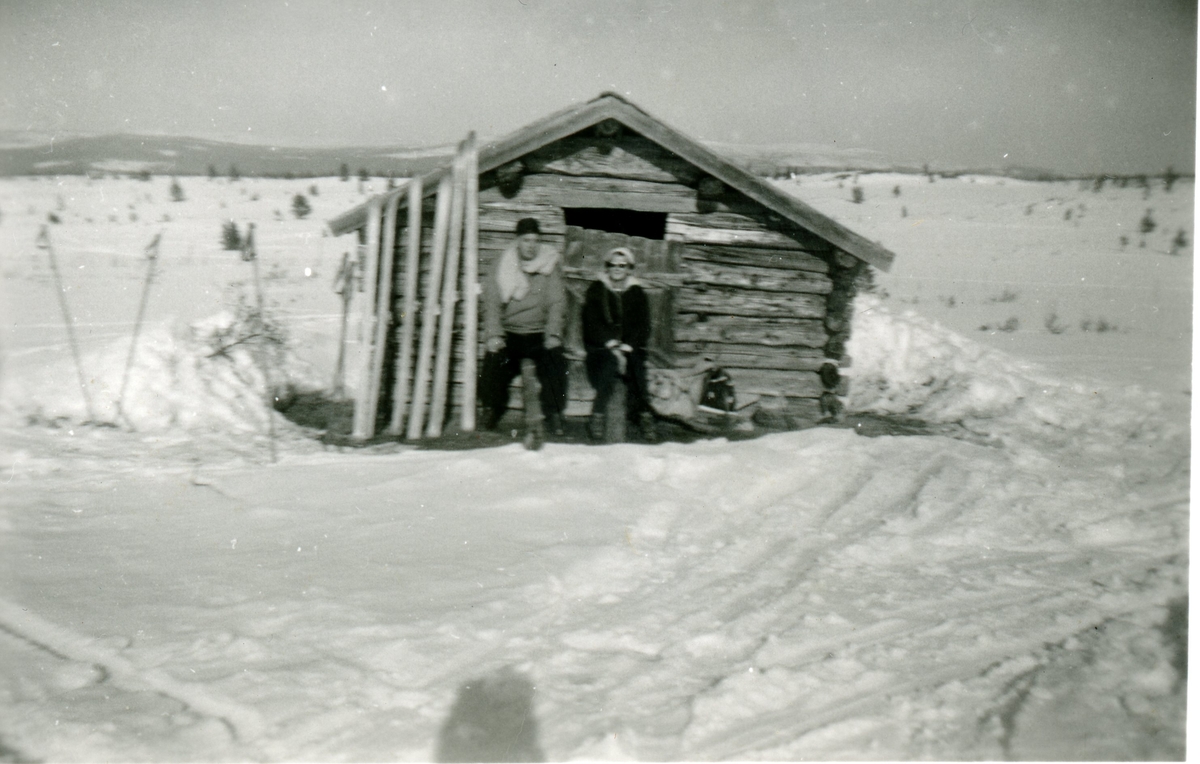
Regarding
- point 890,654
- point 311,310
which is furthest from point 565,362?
point 311,310

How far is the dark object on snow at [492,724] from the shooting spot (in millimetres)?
2840

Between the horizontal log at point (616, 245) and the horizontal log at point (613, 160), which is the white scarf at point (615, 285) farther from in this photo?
the horizontal log at point (613, 160)

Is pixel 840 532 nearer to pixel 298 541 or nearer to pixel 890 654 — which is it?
pixel 890 654

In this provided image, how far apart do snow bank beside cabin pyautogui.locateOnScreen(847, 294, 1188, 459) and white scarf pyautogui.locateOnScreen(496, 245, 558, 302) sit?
400cm

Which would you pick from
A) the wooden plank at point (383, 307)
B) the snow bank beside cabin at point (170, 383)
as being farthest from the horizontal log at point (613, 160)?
the snow bank beside cabin at point (170, 383)

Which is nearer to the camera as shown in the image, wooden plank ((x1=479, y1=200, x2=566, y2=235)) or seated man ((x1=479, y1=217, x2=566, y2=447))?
seated man ((x1=479, y1=217, x2=566, y2=447))

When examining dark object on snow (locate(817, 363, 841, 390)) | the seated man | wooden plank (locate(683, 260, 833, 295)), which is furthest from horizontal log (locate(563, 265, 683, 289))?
dark object on snow (locate(817, 363, 841, 390))

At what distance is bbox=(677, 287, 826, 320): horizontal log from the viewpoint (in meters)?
7.55

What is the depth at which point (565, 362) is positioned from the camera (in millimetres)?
7164

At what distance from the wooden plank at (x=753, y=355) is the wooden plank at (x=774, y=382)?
53mm

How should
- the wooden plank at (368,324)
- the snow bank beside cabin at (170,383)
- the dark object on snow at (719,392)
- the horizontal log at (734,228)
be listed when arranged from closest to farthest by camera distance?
the wooden plank at (368,324)
the snow bank beside cabin at (170,383)
the horizontal log at (734,228)
the dark object on snow at (719,392)

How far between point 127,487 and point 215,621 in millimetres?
2489

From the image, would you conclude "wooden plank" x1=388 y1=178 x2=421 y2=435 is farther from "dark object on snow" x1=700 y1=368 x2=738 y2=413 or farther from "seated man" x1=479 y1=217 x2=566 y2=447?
"dark object on snow" x1=700 y1=368 x2=738 y2=413

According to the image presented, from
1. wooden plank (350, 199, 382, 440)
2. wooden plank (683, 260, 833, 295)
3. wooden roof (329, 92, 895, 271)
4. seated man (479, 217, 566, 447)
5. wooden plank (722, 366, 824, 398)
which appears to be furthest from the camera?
wooden plank (722, 366, 824, 398)
